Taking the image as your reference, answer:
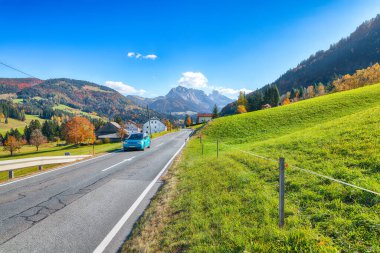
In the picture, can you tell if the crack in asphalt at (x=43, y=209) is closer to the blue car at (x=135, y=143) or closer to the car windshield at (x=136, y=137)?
the blue car at (x=135, y=143)

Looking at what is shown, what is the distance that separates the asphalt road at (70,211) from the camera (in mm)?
3912

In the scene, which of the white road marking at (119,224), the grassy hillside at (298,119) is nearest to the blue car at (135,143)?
the grassy hillside at (298,119)

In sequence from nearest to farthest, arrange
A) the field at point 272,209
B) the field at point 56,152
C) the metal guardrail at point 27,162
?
the field at point 272,209, the metal guardrail at point 27,162, the field at point 56,152

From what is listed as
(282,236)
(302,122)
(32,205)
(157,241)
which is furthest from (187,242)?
(302,122)

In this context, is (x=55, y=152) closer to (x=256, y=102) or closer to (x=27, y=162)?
(x=27, y=162)

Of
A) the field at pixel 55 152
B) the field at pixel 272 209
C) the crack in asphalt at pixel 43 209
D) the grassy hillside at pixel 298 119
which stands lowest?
the field at pixel 55 152

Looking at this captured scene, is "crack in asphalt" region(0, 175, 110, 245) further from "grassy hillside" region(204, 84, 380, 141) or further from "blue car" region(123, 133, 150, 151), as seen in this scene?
"grassy hillside" region(204, 84, 380, 141)

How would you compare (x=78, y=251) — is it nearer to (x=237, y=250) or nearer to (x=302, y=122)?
(x=237, y=250)

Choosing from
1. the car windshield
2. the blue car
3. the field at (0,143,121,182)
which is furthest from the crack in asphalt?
the car windshield

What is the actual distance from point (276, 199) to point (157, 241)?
3.02 m

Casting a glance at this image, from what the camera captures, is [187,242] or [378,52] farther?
[378,52]

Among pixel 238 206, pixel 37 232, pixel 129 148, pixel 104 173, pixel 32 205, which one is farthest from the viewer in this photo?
pixel 129 148

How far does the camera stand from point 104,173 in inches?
395

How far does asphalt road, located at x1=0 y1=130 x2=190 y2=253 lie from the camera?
12.8 feet
